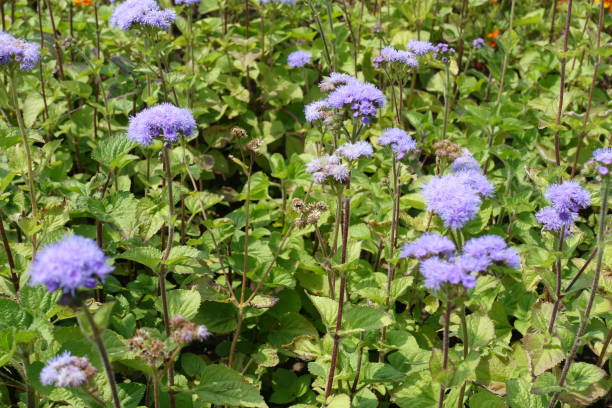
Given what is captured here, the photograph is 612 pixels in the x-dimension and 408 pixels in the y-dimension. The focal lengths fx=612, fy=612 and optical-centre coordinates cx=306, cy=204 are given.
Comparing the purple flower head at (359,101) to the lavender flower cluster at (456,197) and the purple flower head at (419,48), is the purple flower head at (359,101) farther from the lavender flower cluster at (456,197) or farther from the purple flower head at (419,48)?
the purple flower head at (419,48)

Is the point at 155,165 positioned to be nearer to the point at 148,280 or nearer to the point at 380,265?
the point at 148,280

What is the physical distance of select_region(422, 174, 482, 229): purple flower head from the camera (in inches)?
97.5

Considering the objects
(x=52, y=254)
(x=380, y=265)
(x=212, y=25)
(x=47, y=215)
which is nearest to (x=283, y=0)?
(x=212, y=25)

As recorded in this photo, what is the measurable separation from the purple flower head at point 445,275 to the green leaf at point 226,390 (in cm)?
104

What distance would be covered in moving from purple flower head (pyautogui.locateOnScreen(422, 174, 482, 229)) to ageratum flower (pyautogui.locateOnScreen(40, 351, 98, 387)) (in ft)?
4.79

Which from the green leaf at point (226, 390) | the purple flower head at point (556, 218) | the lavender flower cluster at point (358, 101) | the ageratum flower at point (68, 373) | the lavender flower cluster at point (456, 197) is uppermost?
the lavender flower cluster at point (358, 101)

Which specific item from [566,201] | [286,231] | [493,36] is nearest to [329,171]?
[566,201]

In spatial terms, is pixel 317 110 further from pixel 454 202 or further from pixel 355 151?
pixel 454 202

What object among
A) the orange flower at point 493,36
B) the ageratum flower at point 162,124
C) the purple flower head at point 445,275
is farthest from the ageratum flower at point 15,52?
the orange flower at point 493,36

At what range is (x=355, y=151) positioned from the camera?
113 inches

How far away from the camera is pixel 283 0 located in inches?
210

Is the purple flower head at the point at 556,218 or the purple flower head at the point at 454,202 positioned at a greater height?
the purple flower head at the point at 454,202

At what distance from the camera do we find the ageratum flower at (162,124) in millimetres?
2895

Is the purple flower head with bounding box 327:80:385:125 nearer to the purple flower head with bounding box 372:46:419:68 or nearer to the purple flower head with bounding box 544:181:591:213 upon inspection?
the purple flower head with bounding box 372:46:419:68
